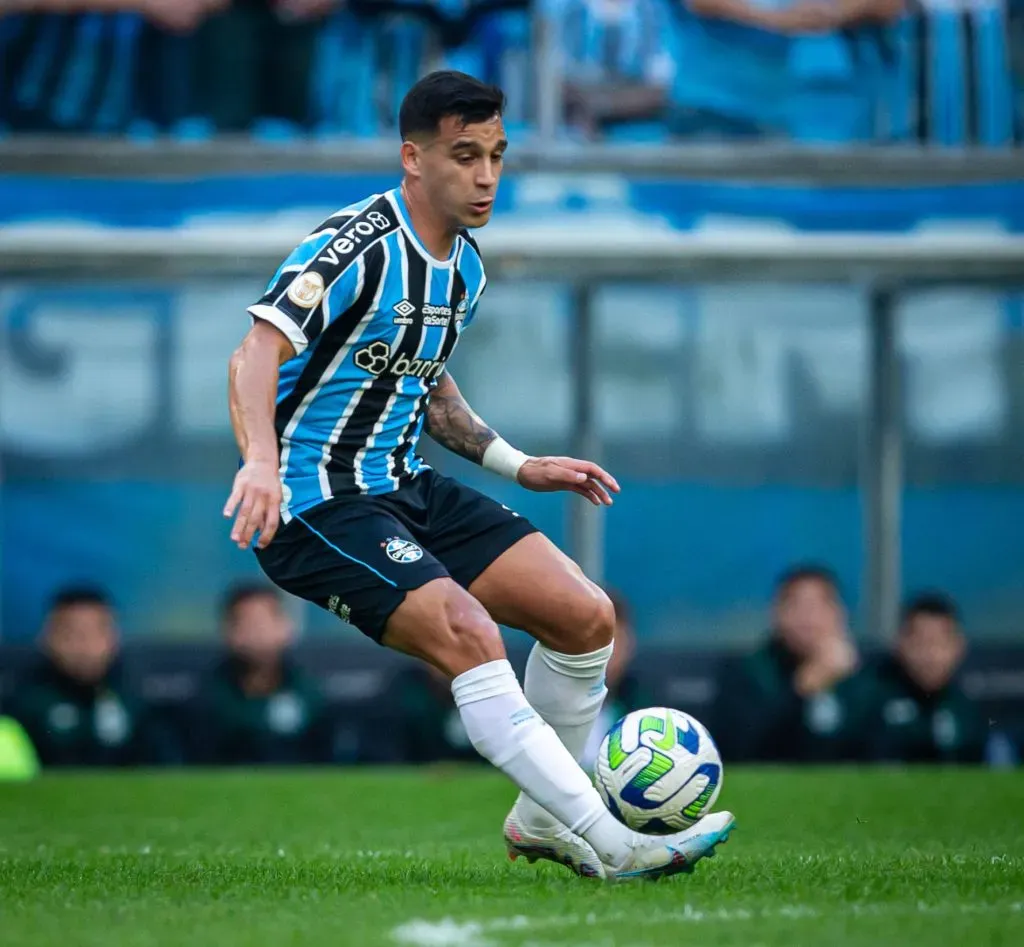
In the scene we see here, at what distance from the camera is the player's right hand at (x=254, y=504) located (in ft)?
15.1

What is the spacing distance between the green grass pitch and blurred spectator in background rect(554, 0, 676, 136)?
4.92 m

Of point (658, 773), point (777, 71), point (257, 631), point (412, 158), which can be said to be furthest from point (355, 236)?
point (777, 71)

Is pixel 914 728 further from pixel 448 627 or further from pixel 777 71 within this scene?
pixel 448 627

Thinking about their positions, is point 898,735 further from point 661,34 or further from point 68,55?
point 68,55

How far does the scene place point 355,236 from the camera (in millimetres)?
5191

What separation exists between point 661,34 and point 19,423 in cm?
517

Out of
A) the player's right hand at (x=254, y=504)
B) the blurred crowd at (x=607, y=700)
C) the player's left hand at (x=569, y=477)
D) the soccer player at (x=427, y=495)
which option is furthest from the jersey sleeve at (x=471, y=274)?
the blurred crowd at (x=607, y=700)

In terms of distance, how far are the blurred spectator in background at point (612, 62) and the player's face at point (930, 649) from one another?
146 inches

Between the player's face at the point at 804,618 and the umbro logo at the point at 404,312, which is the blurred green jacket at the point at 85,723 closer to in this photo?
the player's face at the point at 804,618

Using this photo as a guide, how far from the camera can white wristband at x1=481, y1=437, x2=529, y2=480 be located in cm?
570

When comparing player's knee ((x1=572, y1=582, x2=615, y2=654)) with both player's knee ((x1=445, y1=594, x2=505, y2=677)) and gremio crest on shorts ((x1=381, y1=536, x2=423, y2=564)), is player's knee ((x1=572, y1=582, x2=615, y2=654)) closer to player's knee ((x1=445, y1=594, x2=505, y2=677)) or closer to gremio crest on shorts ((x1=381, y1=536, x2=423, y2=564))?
player's knee ((x1=445, y1=594, x2=505, y2=677))

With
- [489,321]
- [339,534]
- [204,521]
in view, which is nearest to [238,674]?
[204,521]

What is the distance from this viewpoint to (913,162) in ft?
40.4

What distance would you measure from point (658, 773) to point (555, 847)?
1.30 feet
